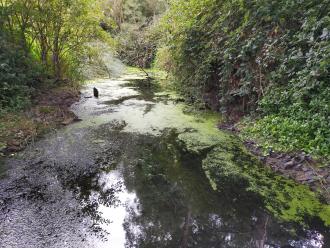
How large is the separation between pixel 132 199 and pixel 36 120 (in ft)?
11.1

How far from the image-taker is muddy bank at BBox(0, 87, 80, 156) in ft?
16.3

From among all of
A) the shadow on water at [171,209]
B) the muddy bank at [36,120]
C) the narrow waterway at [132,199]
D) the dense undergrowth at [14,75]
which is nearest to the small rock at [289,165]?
the narrow waterway at [132,199]

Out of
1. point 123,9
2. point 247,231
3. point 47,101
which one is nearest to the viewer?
point 247,231

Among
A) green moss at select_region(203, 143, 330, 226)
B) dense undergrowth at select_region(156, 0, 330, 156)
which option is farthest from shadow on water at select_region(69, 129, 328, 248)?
dense undergrowth at select_region(156, 0, 330, 156)

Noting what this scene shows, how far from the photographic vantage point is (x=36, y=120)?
596cm

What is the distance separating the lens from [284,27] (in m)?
5.29

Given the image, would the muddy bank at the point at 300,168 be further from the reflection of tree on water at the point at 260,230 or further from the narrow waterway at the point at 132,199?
the reflection of tree on water at the point at 260,230

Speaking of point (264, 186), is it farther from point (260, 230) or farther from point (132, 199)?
point (132, 199)

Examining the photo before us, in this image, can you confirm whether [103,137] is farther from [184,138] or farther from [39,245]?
[39,245]

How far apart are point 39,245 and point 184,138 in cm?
332

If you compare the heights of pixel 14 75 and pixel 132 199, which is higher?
pixel 14 75

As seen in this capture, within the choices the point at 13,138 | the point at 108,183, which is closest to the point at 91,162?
the point at 108,183

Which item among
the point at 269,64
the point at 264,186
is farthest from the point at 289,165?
the point at 269,64

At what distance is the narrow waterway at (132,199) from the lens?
9.14ft
